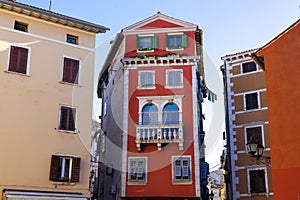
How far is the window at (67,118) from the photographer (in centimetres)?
2267

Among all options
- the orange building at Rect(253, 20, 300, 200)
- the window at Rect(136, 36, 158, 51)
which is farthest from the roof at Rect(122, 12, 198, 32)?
the orange building at Rect(253, 20, 300, 200)

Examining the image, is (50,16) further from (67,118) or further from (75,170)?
(75,170)

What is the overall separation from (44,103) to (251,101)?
49.9 feet

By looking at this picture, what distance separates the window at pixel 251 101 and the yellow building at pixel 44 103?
12.2 metres

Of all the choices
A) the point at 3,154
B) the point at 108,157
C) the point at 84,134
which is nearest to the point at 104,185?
the point at 108,157

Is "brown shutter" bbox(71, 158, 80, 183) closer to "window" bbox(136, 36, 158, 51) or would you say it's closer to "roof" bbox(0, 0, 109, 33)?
"roof" bbox(0, 0, 109, 33)

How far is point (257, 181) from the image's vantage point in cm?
2819

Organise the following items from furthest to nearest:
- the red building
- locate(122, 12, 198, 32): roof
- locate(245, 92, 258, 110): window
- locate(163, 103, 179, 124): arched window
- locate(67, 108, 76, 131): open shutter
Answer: locate(245, 92, 258, 110): window, locate(122, 12, 198, 32): roof, locate(163, 103, 179, 124): arched window, the red building, locate(67, 108, 76, 131): open shutter

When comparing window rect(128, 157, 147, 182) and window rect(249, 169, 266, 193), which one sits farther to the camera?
window rect(249, 169, 266, 193)

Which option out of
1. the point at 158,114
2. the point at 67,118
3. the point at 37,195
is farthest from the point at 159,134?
the point at 37,195

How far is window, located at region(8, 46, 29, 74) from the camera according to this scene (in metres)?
22.1

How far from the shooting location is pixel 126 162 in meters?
27.3

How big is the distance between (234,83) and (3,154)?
58.6ft

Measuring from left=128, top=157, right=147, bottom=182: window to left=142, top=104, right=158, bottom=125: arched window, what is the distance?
2.53 metres
